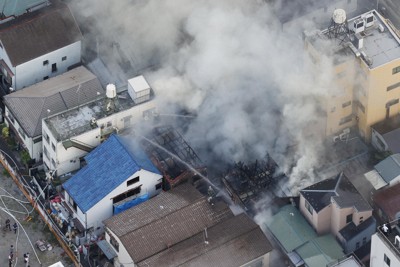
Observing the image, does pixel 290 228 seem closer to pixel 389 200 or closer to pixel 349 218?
pixel 349 218

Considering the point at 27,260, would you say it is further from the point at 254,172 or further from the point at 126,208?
the point at 254,172

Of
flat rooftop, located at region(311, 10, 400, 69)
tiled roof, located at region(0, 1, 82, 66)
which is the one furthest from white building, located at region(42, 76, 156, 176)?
flat rooftop, located at region(311, 10, 400, 69)

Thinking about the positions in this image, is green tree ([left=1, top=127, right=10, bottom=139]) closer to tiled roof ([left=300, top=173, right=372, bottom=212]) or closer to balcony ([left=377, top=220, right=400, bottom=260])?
tiled roof ([left=300, top=173, right=372, bottom=212])

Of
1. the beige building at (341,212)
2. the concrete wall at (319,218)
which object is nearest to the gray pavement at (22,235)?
the concrete wall at (319,218)

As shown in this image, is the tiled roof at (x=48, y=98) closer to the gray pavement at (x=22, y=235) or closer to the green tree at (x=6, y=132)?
the green tree at (x=6, y=132)

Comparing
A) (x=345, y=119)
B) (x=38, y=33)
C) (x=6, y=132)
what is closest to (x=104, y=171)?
(x=6, y=132)
